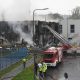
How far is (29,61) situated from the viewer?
51531mm

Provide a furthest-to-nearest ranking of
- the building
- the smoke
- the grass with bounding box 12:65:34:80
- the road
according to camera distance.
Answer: the building < the smoke < the road < the grass with bounding box 12:65:34:80

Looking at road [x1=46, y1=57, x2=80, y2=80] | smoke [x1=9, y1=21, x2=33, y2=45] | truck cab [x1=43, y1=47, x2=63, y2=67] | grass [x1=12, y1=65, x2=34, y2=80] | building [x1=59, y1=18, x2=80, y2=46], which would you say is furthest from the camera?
building [x1=59, y1=18, x2=80, y2=46]

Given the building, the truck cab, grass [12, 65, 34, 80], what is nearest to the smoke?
the building

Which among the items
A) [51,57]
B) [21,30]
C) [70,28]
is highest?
[70,28]

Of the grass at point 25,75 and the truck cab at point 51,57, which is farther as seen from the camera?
the truck cab at point 51,57

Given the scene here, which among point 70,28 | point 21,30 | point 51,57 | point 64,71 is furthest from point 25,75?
point 70,28

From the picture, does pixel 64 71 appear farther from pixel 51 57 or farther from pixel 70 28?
pixel 70 28

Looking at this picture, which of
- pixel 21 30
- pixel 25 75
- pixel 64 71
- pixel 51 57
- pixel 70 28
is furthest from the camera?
pixel 70 28

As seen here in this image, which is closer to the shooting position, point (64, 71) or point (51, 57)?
point (64, 71)

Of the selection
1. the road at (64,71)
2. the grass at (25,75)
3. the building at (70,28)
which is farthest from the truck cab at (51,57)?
the building at (70,28)

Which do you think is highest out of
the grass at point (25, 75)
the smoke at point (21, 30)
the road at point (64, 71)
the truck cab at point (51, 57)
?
the smoke at point (21, 30)

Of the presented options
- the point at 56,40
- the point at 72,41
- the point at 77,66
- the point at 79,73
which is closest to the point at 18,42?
the point at 56,40

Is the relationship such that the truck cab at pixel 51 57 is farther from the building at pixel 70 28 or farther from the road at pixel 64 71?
the building at pixel 70 28

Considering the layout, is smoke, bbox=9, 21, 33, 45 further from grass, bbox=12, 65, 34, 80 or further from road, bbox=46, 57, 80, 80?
grass, bbox=12, 65, 34, 80
